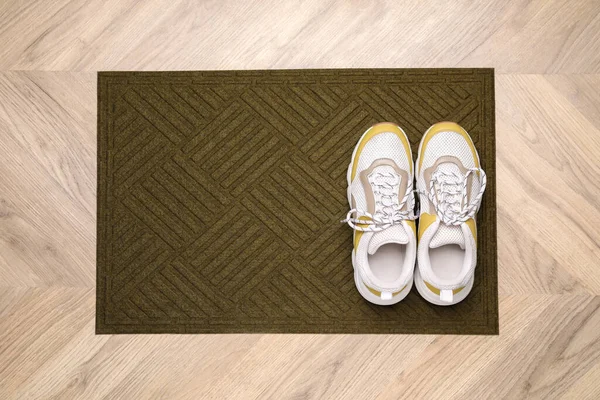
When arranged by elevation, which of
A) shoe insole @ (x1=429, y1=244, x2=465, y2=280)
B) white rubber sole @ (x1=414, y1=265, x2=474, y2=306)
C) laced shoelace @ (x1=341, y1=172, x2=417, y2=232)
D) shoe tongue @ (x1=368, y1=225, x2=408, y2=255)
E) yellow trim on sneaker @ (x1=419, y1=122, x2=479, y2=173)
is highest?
yellow trim on sneaker @ (x1=419, y1=122, x2=479, y2=173)

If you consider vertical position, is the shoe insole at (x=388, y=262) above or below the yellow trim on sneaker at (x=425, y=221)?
below

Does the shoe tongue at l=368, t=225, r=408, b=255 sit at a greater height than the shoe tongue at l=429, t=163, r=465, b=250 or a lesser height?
greater

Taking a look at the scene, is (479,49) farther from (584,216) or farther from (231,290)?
(231,290)

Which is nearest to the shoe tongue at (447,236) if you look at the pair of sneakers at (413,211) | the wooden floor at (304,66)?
the pair of sneakers at (413,211)

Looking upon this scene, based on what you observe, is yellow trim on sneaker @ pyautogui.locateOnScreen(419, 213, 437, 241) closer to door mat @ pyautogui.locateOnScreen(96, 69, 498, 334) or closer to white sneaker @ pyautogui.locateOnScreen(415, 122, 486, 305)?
white sneaker @ pyautogui.locateOnScreen(415, 122, 486, 305)

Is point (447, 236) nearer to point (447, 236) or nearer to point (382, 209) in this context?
point (447, 236)

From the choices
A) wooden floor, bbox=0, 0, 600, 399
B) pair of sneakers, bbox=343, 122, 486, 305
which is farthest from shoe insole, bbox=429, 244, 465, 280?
wooden floor, bbox=0, 0, 600, 399

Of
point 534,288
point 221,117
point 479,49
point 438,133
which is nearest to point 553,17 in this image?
point 479,49

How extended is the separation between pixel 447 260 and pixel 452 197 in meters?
0.12

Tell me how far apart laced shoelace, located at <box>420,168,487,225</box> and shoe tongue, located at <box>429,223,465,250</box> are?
1 centimetres

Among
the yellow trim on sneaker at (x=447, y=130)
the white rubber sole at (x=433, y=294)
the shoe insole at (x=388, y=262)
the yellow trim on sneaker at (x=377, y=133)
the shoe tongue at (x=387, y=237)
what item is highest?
the yellow trim on sneaker at (x=377, y=133)

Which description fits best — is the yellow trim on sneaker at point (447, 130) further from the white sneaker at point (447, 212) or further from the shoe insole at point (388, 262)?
the shoe insole at point (388, 262)

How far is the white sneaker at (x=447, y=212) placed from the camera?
3.12 ft

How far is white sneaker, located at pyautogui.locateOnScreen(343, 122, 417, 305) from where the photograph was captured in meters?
0.96
